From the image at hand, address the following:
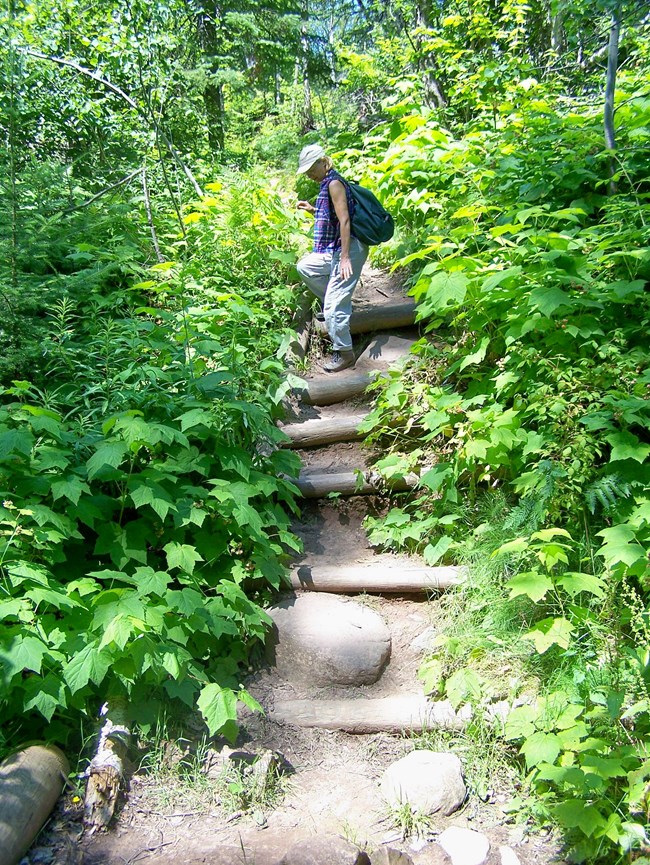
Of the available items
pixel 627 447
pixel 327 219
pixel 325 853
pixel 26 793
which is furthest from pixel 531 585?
pixel 327 219

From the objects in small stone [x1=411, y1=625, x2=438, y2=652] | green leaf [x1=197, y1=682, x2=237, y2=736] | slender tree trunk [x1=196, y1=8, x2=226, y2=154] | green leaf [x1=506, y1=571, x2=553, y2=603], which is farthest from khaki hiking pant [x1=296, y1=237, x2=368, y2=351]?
slender tree trunk [x1=196, y1=8, x2=226, y2=154]

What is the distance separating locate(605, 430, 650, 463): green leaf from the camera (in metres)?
3.61

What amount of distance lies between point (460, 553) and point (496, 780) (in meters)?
1.38

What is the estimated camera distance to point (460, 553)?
4.31 metres

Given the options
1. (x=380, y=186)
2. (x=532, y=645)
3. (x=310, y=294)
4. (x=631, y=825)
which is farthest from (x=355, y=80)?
(x=631, y=825)

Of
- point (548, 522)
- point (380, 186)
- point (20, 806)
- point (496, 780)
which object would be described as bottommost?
point (496, 780)

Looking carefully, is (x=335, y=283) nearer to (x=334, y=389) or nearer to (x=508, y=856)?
(x=334, y=389)

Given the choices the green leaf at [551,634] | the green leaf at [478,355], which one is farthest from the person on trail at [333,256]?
the green leaf at [551,634]

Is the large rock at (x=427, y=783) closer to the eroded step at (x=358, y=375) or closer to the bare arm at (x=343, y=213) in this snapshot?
the eroded step at (x=358, y=375)

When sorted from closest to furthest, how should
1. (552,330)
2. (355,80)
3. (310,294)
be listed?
1. (552,330)
2. (310,294)
3. (355,80)

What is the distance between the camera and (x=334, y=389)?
5.99 metres

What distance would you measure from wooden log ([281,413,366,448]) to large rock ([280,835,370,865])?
3.16 metres

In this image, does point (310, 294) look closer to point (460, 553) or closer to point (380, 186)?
point (380, 186)

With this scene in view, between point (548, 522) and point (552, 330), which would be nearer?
point (548, 522)
